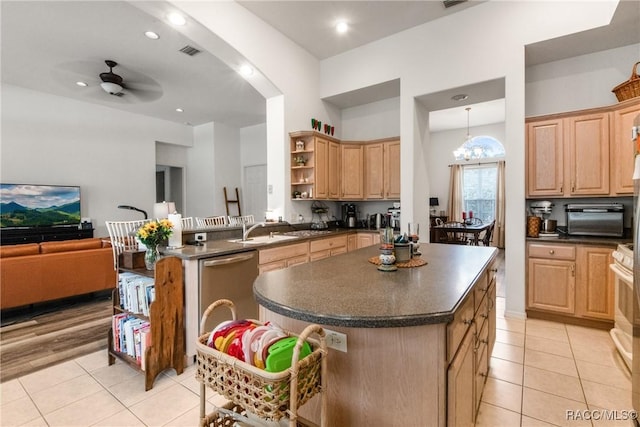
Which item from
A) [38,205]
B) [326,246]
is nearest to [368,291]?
[326,246]

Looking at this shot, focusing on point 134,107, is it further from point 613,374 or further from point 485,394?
point 613,374

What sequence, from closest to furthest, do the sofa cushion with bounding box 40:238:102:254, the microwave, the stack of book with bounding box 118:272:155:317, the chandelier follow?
the stack of book with bounding box 118:272:155:317 < the microwave < the sofa cushion with bounding box 40:238:102:254 < the chandelier

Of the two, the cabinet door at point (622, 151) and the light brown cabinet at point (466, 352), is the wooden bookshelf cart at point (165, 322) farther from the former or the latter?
the cabinet door at point (622, 151)

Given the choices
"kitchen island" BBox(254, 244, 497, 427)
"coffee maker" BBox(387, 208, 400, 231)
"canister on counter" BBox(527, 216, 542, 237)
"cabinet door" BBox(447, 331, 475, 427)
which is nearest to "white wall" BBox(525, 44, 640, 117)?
"canister on counter" BBox(527, 216, 542, 237)

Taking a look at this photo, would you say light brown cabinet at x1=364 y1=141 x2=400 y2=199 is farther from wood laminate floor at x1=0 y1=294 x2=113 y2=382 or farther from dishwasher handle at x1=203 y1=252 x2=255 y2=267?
wood laminate floor at x1=0 y1=294 x2=113 y2=382

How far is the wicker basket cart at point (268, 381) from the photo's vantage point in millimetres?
882

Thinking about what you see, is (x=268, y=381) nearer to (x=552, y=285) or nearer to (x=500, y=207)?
(x=552, y=285)

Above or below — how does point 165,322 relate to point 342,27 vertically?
below

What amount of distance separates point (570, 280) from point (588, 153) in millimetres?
1389

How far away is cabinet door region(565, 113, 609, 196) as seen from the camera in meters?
3.13

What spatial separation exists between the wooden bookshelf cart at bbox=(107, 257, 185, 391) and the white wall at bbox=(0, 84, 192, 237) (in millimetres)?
5208

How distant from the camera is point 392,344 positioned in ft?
3.56

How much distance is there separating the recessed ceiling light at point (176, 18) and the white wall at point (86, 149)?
15.6 ft

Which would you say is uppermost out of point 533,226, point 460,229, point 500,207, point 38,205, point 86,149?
point 86,149
